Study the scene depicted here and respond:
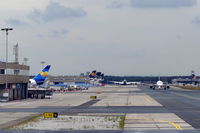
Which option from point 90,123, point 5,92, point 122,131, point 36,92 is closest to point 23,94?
point 36,92

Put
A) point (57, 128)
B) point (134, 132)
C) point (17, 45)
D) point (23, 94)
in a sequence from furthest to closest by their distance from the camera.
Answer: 1. point (17, 45)
2. point (23, 94)
3. point (57, 128)
4. point (134, 132)

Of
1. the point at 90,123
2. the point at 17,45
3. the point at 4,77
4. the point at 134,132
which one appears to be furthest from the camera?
the point at 17,45

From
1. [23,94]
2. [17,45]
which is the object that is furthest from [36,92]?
[17,45]

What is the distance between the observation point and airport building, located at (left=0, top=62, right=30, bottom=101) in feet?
258

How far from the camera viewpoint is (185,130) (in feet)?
105

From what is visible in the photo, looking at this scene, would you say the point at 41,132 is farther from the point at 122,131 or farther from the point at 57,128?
the point at 122,131

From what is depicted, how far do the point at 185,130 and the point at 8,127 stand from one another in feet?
47.5

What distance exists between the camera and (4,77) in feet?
257

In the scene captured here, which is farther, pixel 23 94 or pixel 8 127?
pixel 23 94

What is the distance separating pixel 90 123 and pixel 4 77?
43773 millimetres

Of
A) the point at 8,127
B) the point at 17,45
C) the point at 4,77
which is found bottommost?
the point at 8,127

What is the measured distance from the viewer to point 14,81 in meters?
83.5

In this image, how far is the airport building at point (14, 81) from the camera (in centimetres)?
7872

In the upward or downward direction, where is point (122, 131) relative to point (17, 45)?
downward
